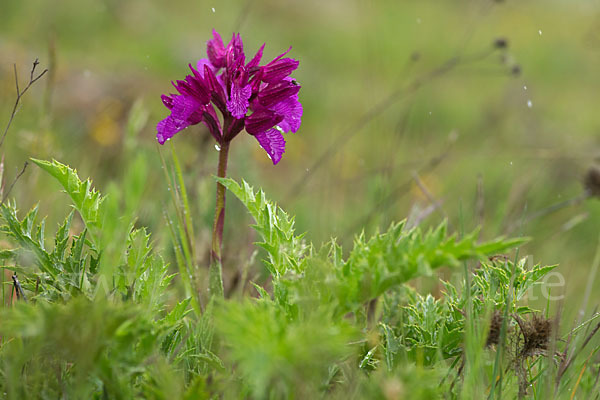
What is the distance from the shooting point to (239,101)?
4.11 ft

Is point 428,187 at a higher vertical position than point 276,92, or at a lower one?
lower

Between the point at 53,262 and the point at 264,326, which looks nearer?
the point at 264,326

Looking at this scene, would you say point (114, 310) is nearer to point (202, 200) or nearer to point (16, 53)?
point (202, 200)

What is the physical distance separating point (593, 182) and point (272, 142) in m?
1.59

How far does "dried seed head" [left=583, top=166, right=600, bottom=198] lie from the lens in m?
2.33

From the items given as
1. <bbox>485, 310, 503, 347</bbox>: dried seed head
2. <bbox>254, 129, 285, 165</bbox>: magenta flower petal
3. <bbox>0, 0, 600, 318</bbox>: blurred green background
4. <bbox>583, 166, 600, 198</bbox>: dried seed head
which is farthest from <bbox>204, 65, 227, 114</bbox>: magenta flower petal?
<bbox>583, 166, 600, 198</bbox>: dried seed head

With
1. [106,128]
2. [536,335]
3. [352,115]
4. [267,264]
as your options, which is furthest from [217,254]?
[352,115]

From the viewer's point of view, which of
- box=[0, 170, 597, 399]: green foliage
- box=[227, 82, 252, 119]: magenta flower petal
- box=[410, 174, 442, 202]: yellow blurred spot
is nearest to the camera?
box=[0, 170, 597, 399]: green foliage

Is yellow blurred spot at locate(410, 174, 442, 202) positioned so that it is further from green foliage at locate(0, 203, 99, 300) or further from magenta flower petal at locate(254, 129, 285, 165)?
green foliage at locate(0, 203, 99, 300)

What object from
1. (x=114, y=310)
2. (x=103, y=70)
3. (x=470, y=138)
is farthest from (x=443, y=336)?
(x=103, y=70)

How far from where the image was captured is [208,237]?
7.63ft

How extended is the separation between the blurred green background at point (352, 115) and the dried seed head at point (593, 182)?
0.18 meters

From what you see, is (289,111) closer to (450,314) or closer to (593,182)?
(450,314)

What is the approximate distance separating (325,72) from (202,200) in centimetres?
654
